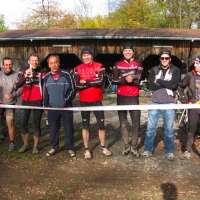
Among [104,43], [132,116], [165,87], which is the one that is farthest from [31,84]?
[104,43]

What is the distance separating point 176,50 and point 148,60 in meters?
4.50

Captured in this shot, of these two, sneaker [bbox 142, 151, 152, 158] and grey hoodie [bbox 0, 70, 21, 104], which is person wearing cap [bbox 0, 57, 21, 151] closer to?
grey hoodie [bbox 0, 70, 21, 104]

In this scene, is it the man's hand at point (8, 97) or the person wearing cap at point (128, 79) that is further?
the man's hand at point (8, 97)

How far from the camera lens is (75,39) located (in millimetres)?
21312

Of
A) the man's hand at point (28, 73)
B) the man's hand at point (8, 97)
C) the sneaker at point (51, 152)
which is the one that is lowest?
the sneaker at point (51, 152)

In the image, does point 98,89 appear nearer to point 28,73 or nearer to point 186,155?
point 28,73

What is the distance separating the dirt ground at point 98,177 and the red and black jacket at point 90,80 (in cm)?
113

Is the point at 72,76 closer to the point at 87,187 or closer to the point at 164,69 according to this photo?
the point at 164,69

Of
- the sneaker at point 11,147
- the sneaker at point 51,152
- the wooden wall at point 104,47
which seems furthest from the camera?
the wooden wall at point 104,47

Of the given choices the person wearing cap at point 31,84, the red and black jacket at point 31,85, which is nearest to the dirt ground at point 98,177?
the person wearing cap at point 31,84

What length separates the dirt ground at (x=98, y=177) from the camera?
5.43 metres

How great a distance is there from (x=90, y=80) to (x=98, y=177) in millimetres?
1704

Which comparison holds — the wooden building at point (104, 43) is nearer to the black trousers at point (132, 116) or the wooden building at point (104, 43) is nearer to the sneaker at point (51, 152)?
the black trousers at point (132, 116)

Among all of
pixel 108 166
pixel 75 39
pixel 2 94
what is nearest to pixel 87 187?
pixel 108 166
